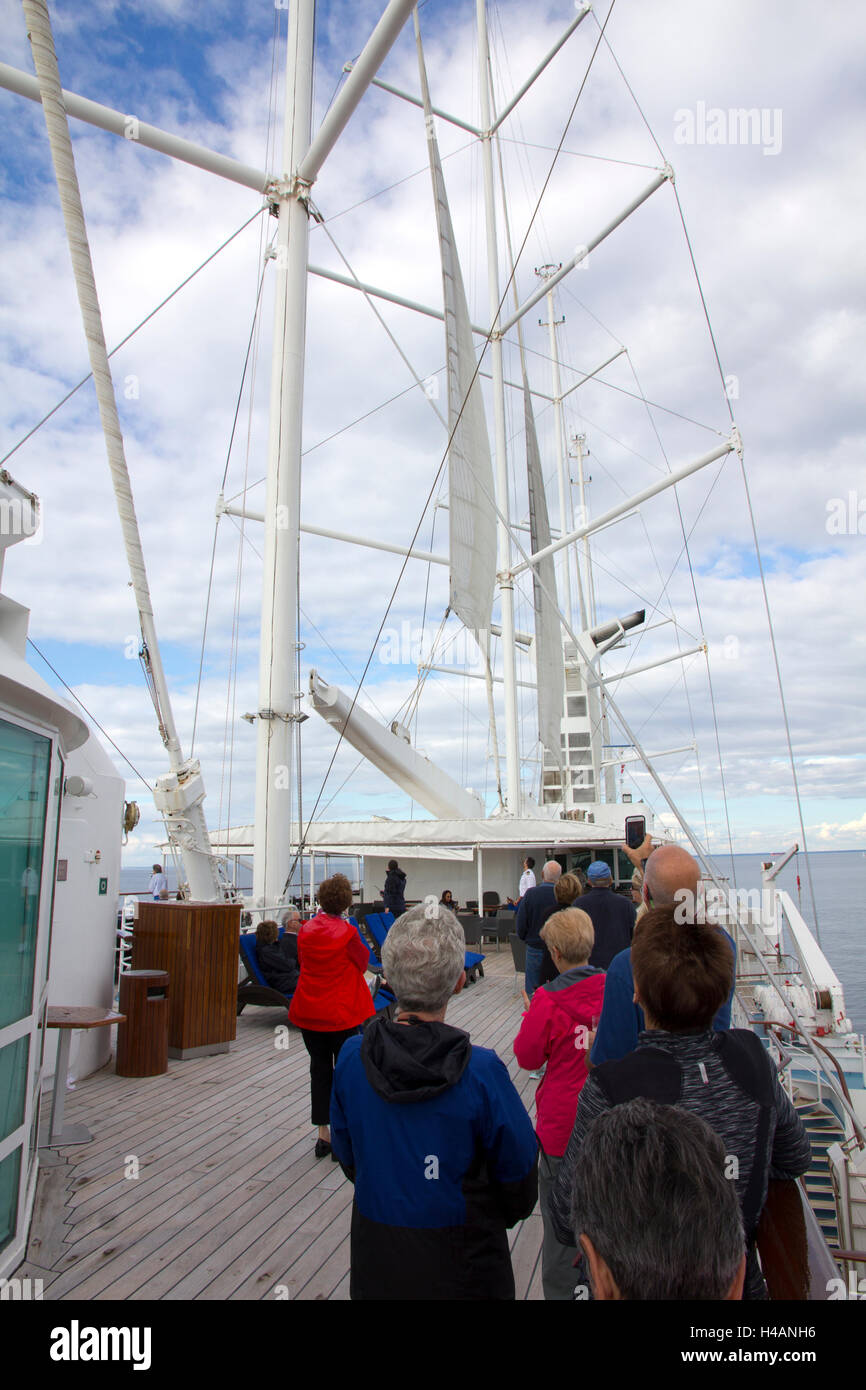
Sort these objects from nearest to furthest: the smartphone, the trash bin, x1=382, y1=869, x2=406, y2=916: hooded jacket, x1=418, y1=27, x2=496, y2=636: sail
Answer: the smartphone
the trash bin
x1=382, y1=869, x2=406, y2=916: hooded jacket
x1=418, y1=27, x2=496, y2=636: sail

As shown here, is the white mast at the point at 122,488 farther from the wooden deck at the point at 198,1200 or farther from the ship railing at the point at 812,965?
the ship railing at the point at 812,965

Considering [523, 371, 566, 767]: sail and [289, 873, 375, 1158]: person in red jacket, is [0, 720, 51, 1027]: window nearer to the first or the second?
[289, 873, 375, 1158]: person in red jacket

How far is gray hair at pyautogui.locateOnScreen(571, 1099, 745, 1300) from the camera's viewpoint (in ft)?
3.49

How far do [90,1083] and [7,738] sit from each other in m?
4.08

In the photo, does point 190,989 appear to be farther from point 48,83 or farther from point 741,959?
point 48,83

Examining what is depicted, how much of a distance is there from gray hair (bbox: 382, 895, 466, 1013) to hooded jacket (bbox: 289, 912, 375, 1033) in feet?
7.22

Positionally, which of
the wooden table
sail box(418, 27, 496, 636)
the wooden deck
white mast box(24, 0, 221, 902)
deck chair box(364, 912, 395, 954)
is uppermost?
sail box(418, 27, 496, 636)

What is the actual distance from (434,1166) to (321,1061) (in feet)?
9.02

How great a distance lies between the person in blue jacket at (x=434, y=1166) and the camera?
71.1 inches

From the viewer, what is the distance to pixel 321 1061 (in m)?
4.35

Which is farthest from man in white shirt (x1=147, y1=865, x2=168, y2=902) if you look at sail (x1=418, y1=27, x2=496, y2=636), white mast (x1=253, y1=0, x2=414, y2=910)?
sail (x1=418, y1=27, x2=496, y2=636)

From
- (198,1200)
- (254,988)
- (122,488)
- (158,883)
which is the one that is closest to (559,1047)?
(198,1200)

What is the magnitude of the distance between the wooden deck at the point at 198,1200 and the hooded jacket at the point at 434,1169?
1.56 m

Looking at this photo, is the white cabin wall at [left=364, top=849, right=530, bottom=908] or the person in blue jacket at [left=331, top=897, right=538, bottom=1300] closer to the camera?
the person in blue jacket at [left=331, top=897, right=538, bottom=1300]
